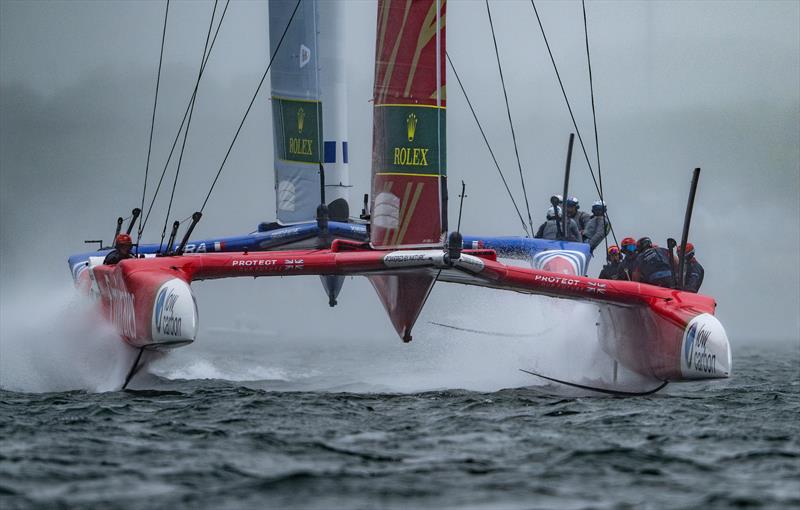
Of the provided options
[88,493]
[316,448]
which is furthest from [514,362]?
[88,493]

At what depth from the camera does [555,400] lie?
355 inches

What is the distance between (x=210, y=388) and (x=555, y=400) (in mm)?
2739

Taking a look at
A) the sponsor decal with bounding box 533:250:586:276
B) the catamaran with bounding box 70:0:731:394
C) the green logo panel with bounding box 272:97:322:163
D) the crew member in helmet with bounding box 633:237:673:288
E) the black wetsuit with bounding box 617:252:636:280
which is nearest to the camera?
the catamaran with bounding box 70:0:731:394

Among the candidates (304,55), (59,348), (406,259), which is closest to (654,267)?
(406,259)

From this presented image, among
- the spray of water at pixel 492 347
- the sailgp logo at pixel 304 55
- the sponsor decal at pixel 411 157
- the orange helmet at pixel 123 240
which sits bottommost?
the spray of water at pixel 492 347

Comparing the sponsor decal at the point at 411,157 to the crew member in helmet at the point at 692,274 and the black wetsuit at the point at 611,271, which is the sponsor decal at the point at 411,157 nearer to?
the crew member in helmet at the point at 692,274

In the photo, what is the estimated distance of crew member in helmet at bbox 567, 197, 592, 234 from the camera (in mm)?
12773

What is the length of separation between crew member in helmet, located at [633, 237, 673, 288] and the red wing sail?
2030 millimetres

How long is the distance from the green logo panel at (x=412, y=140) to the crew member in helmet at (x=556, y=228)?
10.1ft

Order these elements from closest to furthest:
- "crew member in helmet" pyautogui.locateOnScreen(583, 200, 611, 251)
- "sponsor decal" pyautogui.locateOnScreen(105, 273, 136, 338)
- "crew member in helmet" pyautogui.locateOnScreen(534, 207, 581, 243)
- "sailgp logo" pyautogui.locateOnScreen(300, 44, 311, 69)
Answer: "sponsor decal" pyautogui.locateOnScreen(105, 273, 136, 338) → "crew member in helmet" pyautogui.locateOnScreen(534, 207, 581, 243) → "crew member in helmet" pyautogui.locateOnScreen(583, 200, 611, 251) → "sailgp logo" pyautogui.locateOnScreen(300, 44, 311, 69)

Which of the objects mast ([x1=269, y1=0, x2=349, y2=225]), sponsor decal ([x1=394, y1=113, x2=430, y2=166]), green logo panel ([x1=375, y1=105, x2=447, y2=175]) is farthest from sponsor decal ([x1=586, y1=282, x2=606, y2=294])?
mast ([x1=269, y1=0, x2=349, y2=225])

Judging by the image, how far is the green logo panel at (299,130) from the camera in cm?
1374

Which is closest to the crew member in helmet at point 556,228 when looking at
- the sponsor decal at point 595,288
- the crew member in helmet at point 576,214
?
the crew member in helmet at point 576,214

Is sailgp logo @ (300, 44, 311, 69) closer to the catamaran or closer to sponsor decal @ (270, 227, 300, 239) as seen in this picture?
sponsor decal @ (270, 227, 300, 239)
